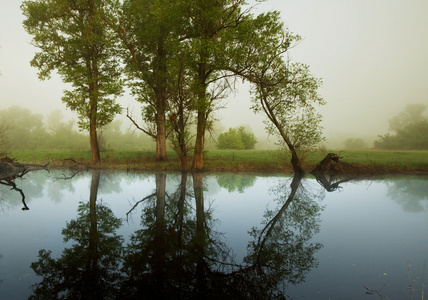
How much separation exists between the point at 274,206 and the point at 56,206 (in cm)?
924

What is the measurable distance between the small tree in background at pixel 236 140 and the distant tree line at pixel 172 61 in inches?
786

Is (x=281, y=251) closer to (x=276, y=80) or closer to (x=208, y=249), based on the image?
(x=208, y=249)

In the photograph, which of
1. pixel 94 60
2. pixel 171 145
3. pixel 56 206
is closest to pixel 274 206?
pixel 56 206

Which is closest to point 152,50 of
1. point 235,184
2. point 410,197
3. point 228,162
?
point 228,162

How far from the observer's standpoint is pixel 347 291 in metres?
4.30

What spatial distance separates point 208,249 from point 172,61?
18.7 meters

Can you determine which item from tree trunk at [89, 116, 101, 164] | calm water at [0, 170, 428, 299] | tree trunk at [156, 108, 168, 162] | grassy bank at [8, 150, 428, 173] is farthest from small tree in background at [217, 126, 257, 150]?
calm water at [0, 170, 428, 299]

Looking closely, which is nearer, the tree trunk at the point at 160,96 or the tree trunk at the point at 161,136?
the tree trunk at the point at 160,96

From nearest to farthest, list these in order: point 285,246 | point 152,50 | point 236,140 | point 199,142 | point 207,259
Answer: point 207,259
point 285,246
point 199,142
point 152,50
point 236,140

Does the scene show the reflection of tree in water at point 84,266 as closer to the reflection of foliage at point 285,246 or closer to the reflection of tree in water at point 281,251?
the reflection of tree in water at point 281,251

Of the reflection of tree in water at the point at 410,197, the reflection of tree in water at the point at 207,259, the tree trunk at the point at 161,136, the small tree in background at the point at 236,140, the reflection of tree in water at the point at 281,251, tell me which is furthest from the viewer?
the small tree in background at the point at 236,140

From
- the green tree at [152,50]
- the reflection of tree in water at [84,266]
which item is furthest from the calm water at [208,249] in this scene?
the green tree at [152,50]

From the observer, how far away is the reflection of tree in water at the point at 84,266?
4.13m

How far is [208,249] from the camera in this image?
6066 mm
